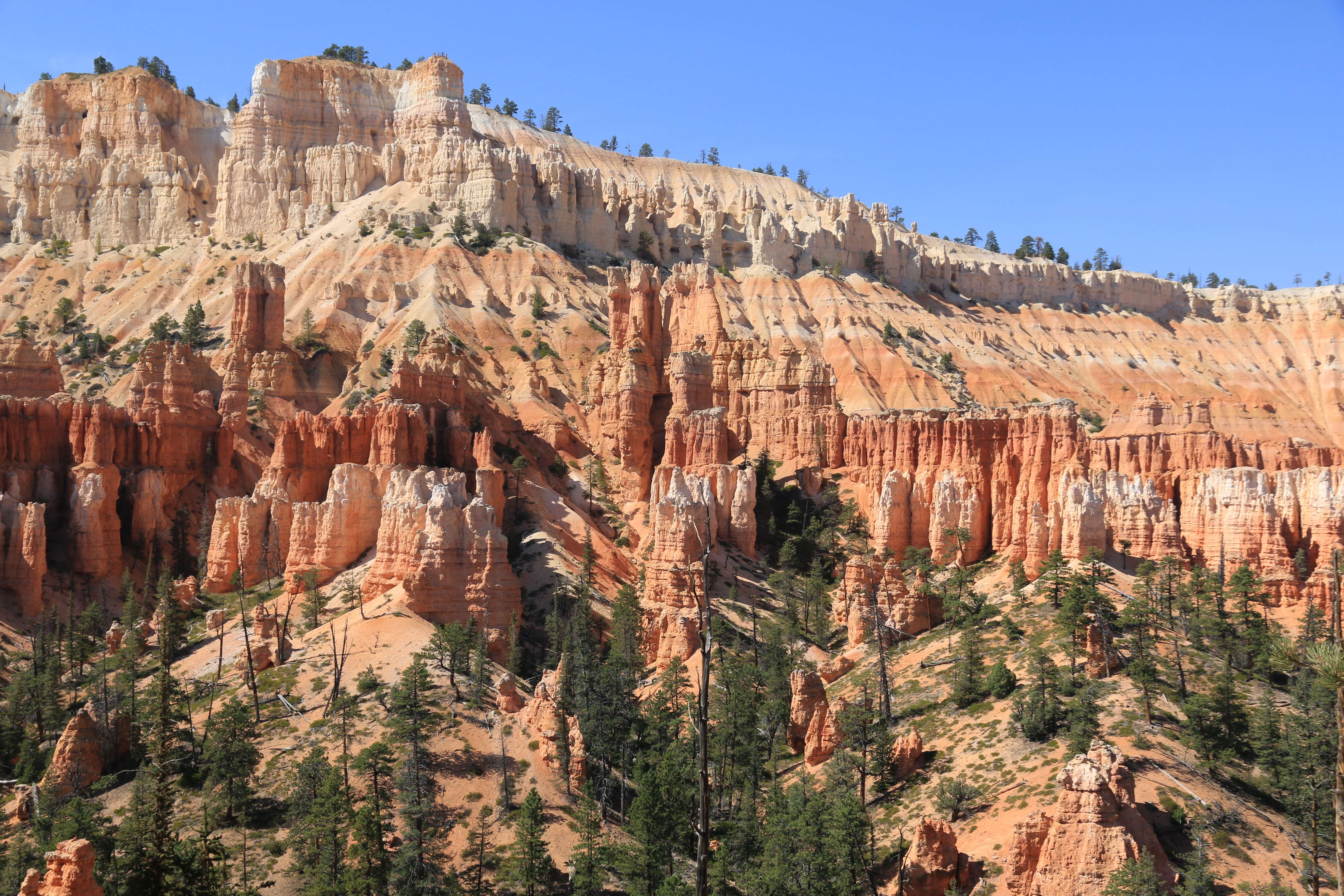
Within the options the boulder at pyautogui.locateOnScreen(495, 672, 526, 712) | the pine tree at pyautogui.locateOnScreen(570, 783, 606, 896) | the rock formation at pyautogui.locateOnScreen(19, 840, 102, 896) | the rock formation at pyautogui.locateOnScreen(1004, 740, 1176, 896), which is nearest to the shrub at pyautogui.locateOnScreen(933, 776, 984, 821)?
the rock formation at pyautogui.locateOnScreen(1004, 740, 1176, 896)

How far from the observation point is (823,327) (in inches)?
5364

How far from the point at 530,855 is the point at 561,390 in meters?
64.6

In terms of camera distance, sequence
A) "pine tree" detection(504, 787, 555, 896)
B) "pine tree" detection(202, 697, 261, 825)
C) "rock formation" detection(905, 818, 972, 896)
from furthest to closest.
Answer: "pine tree" detection(202, 697, 261, 825)
"pine tree" detection(504, 787, 555, 896)
"rock formation" detection(905, 818, 972, 896)

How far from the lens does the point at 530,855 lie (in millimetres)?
47844

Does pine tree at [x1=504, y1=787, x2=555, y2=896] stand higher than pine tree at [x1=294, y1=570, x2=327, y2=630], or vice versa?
pine tree at [x1=294, y1=570, x2=327, y2=630]

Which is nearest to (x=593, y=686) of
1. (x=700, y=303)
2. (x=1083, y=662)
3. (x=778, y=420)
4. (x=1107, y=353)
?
(x=1083, y=662)

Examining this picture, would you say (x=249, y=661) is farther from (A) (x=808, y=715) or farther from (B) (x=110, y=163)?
(B) (x=110, y=163)

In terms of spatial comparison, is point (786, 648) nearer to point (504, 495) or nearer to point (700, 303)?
point (504, 495)

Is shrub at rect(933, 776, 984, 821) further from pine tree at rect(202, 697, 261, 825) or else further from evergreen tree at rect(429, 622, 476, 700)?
pine tree at rect(202, 697, 261, 825)

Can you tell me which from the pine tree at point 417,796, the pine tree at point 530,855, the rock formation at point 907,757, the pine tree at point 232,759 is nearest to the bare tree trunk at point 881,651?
the rock formation at point 907,757

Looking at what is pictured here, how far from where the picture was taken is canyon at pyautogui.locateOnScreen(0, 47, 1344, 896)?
7012cm

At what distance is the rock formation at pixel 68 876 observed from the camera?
38.5 m

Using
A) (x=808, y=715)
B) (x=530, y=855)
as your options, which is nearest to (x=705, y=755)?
(x=530, y=855)

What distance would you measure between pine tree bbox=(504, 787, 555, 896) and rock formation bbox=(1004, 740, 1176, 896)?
690 inches
